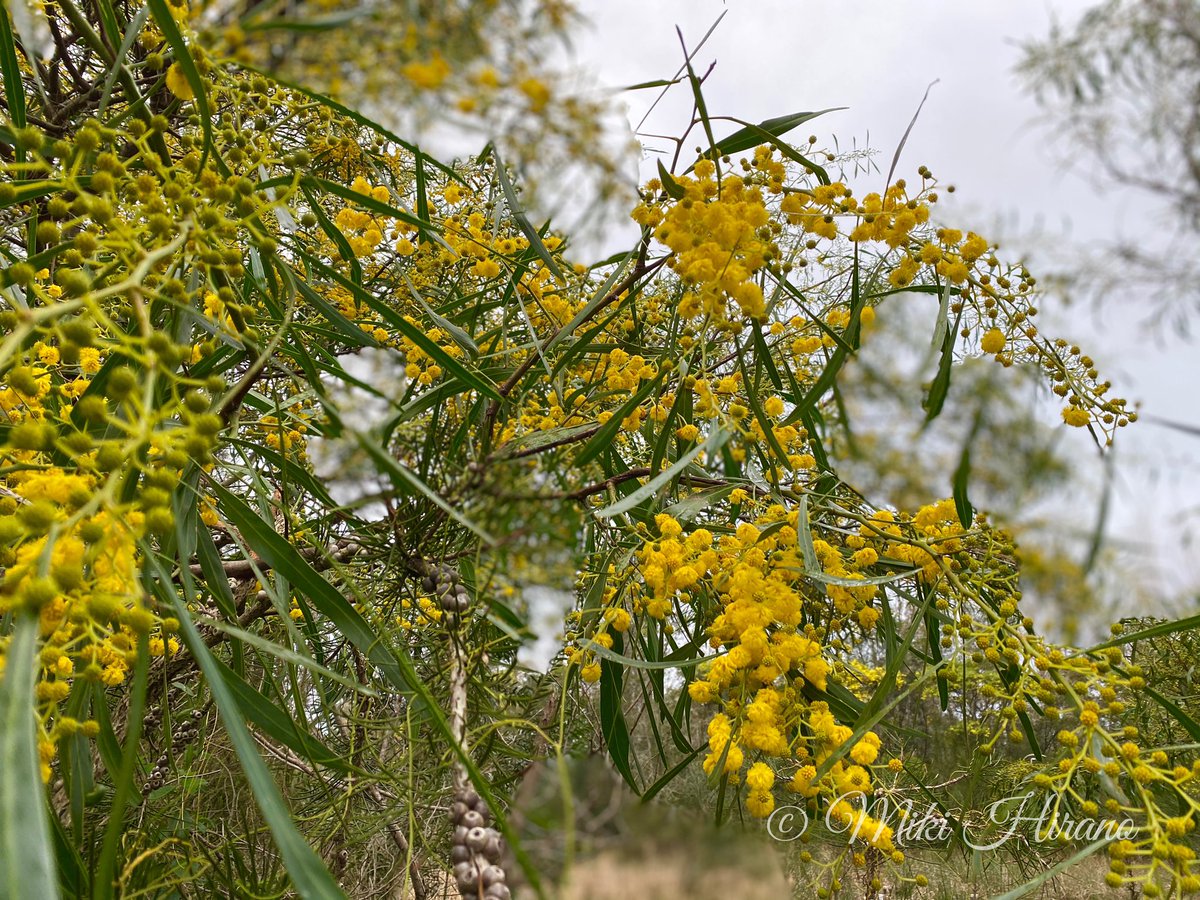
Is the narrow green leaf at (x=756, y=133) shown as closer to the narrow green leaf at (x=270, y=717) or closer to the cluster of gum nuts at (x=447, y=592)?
the cluster of gum nuts at (x=447, y=592)

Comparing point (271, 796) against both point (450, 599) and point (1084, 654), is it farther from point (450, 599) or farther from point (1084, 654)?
point (1084, 654)

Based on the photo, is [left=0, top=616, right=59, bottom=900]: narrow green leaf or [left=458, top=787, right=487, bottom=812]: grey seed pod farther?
[left=458, top=787, right=487, bottom=812]: grey seed pod

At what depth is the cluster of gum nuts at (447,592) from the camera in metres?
0.71

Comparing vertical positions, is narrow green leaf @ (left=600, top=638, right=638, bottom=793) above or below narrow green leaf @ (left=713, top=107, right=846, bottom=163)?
below

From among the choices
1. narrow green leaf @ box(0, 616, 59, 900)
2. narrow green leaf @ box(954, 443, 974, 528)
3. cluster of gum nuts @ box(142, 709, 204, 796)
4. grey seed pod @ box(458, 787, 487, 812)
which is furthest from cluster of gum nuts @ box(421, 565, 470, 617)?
cluster of gum nuts @ box(142, 709, 204, 796)

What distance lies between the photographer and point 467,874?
53cm

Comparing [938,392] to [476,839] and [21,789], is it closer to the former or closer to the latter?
[476,839]

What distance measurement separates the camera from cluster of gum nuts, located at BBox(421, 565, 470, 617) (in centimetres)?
71

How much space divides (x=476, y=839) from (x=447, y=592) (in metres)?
A: 0.24

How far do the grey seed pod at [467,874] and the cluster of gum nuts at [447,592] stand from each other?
22 centimetres

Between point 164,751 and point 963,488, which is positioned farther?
point 164,751

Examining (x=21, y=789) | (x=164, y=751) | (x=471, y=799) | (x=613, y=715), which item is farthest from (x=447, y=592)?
(x=164, y=751)

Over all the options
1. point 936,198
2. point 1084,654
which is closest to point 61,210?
point 936,198

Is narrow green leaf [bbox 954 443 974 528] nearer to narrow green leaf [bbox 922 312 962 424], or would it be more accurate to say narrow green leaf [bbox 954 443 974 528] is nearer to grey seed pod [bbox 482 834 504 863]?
narrow green leaf [bbox 922 312 962 424]
